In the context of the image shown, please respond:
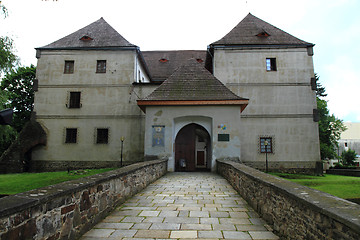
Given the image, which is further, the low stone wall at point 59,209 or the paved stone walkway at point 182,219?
the paved stone walkway at point 182,219

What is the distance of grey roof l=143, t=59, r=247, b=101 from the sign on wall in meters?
1.56

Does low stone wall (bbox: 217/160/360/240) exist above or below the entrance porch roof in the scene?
below

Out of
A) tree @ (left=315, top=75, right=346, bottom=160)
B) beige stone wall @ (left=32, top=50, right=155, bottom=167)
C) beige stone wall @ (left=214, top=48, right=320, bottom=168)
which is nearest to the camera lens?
beige stone wall @ (left=214, top=48, right=320, bottom=168)

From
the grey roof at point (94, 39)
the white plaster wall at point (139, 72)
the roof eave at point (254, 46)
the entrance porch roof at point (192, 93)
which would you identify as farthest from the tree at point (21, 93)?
the roof eave at point (254, 46)

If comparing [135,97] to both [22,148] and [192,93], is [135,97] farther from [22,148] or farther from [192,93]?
[22,148]

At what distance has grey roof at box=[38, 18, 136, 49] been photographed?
1956 cm

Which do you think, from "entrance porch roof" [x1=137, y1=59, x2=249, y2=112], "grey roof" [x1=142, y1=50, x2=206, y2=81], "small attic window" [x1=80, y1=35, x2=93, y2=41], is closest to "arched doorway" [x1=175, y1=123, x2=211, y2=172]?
"entrance porch roof" [x1=137, y1=59, x2=249, y2=112]

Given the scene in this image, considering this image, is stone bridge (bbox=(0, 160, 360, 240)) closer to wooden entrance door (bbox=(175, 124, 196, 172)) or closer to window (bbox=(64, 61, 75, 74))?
wooden entrance door (bbox=(175, 124, 196, 172))

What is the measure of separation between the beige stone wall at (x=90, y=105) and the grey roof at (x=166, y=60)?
585cm

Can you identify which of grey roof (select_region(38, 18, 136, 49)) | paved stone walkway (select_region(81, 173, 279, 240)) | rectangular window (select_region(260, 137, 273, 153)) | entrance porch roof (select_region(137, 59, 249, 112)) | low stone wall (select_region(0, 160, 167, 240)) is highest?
grey roof (select_region(38, 18, 136, 49))

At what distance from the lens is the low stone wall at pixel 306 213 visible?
7.06ft

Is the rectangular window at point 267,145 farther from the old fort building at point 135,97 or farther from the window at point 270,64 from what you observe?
the window at point 270,64

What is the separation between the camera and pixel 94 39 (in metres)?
20.2

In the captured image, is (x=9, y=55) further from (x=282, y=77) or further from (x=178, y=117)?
(x=282, y=77)
